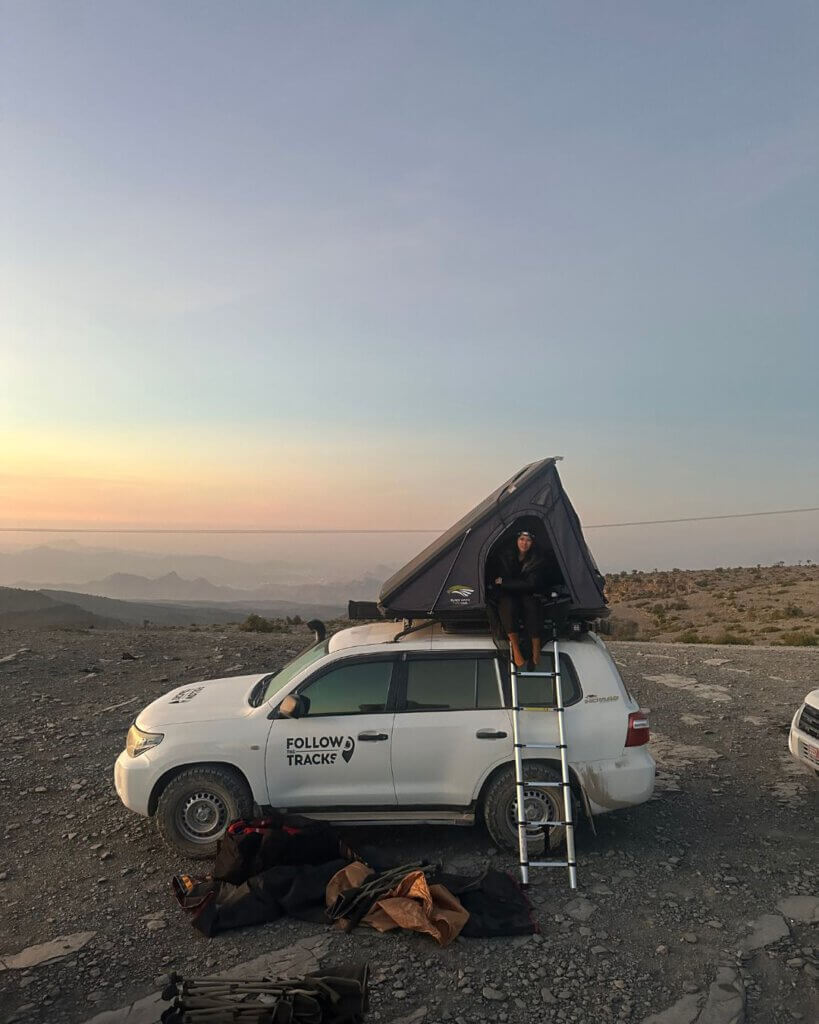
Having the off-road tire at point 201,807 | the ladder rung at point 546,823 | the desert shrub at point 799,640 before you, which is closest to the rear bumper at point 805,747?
the ladder rung at point 546,823

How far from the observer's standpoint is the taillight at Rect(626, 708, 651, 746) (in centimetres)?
648

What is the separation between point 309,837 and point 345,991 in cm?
183

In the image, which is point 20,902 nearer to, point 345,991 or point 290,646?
point 345,991

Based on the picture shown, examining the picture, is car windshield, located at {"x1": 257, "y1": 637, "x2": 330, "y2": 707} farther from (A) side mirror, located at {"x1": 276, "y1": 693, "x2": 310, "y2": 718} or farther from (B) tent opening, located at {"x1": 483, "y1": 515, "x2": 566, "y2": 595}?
(B) tent opening, located at {"x1": 483, "y1": 515, "x2": 566, "y2": 595}

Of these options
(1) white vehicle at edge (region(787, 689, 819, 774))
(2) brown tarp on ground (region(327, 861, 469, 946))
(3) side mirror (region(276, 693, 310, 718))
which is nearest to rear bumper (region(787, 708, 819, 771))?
(1) white vehicle at edge (region(787, 689, 819, 774))

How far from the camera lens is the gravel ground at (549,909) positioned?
452 cm

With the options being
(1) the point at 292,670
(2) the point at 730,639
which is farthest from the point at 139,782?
(2) the point at 730,639

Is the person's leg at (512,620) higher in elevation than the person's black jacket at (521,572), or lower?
lower

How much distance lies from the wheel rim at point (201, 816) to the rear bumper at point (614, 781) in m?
2.94

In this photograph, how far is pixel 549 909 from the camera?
217 inches

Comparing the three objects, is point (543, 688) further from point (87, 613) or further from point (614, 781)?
point (87, 613)

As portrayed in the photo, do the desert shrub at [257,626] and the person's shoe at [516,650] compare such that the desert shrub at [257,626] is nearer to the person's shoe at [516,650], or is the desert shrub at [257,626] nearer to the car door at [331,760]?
the car door at [331,760]

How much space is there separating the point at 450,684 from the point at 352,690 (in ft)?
2.72

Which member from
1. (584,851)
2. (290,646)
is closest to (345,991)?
(584,851)
